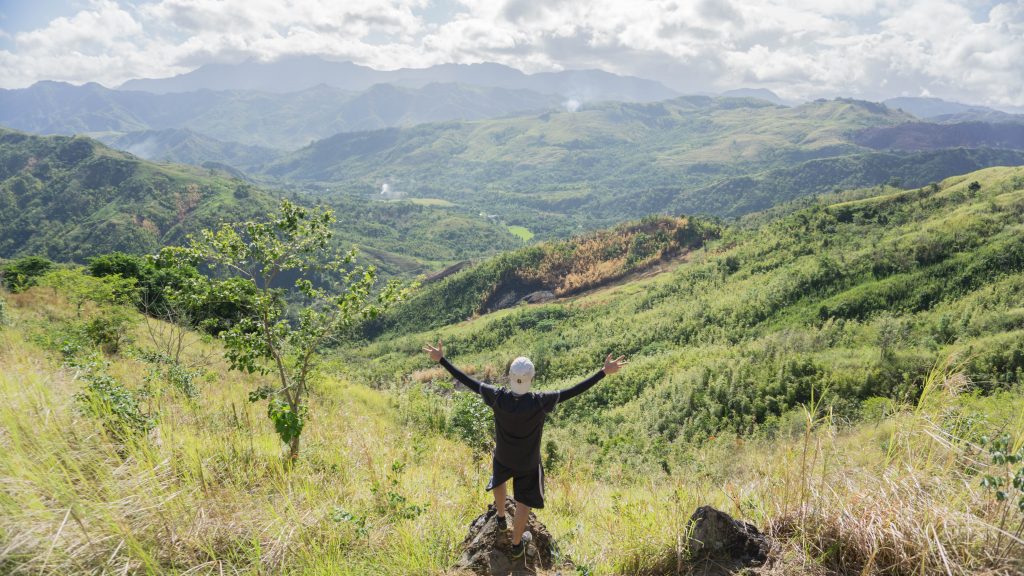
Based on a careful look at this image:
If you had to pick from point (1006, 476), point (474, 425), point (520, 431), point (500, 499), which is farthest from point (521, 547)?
point (474, 425)

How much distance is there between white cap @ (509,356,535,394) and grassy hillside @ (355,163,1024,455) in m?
2.60

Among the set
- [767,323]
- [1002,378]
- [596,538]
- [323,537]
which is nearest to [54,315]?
[323,537]

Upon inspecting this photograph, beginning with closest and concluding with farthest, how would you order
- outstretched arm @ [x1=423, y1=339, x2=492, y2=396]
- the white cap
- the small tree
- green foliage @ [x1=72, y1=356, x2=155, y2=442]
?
green foliage @ [x1=72, y1=356, x2=155, y2=442], the white cap, outstretched arm @ [x1=423, y1=339, x2=492, y2=396], the small tree

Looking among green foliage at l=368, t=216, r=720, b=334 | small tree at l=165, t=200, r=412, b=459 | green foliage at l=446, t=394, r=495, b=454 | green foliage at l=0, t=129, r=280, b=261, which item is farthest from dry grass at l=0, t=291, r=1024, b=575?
green foliage at l=0, t=129, r=280, b=261

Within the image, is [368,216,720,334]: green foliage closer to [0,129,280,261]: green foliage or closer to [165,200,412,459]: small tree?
[165,200,412,459]: small tree

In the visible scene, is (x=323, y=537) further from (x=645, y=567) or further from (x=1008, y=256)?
(x=1008, y=256)

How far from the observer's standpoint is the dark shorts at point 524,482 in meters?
4.76

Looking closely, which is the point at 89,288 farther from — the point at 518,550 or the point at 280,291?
the point at 518,550

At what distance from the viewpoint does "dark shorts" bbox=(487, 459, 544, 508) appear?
4762mm

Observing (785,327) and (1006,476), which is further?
(785,327)

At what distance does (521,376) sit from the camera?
4.76 meters

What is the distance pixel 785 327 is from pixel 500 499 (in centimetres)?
3397

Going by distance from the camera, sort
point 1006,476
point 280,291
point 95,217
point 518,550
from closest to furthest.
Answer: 1. point 1006,476
2. point 518,550
3. point 280,291
4. point 95,217

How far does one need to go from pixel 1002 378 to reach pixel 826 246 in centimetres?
3301
